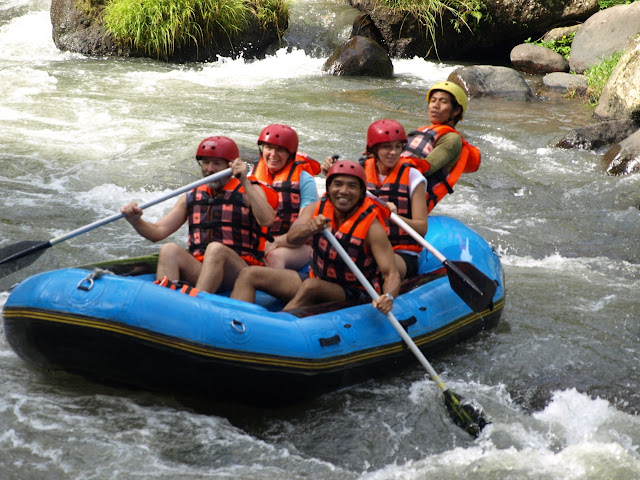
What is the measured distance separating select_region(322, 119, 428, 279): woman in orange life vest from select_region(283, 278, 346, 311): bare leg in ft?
1.41

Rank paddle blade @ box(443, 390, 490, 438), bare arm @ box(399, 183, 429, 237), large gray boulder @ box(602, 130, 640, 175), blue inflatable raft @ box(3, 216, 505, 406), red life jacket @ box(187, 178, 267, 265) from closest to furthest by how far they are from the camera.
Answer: blue inflatable raft @ box(3, 216, 505, 406)
paddle blade @ box(443, 390, 490, 438)
red life jacket @ box(187, 178, 267, 265)
bare arm @ box(399, 183, 429, 237)
large gray boulder @ box(602, 130, 640, 175)

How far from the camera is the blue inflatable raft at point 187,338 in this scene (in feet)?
11.5

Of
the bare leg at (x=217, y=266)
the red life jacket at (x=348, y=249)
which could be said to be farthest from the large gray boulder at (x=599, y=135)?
the bare leg at (x=217, y=266)

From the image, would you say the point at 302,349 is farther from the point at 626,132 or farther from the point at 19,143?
the point at 626,132

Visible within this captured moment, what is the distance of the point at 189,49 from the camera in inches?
508

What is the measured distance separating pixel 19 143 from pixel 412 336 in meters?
5.82

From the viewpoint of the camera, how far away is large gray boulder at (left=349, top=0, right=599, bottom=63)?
1377 cm

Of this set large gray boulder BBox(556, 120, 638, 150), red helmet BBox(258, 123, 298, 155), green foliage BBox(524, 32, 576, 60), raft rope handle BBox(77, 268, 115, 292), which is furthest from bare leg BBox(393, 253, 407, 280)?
green foliage BBox(524, 32, 576, 60)

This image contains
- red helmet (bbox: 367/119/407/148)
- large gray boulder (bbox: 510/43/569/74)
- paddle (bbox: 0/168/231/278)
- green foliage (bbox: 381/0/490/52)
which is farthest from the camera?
green foliage (bbox: 381/0/490/52)

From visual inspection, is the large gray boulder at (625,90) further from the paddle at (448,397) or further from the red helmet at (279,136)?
the paddle at (448,397)

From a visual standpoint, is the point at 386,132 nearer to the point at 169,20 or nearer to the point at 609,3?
the point at 169,20

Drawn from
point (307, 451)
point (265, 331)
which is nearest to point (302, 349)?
point (265, 331)

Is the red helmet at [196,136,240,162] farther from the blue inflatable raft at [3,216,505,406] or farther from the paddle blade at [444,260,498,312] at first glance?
the paddle blade at [444,260,498,312]

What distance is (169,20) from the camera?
40.7ft
